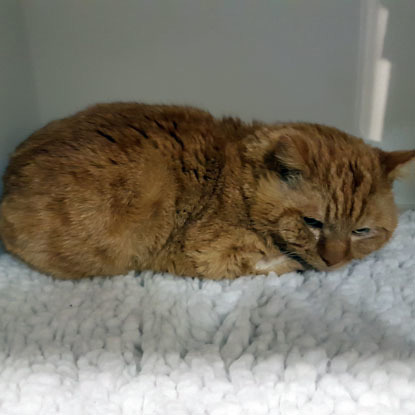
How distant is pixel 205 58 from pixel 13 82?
889 mm

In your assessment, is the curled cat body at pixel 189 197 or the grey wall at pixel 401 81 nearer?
the curled cat body at pixel 189 197

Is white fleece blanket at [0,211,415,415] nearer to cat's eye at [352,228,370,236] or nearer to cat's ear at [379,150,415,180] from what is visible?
cat's eye at [352,228,370,236]

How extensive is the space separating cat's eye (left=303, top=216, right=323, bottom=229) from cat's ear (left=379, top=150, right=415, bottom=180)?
1.01 ft

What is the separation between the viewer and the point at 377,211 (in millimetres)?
1465

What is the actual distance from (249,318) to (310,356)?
249 mm

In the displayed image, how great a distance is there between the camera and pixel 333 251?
56.3 inches

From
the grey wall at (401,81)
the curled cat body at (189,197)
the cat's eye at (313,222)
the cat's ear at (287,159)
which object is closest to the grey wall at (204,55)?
the grey wall at (401,81)

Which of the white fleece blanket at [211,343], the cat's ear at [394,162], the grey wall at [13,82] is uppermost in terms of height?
the grey wall at [13,82]

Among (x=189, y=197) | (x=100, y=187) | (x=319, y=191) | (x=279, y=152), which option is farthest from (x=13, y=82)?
(x=319, y=191)

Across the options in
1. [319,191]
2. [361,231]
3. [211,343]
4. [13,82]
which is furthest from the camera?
[13,82]

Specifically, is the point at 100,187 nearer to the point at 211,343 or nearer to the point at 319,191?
the point at 211,343

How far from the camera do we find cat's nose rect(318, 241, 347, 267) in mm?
1430

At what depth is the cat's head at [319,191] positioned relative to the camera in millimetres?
1391

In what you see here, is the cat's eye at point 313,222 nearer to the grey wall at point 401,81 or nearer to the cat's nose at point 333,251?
the cat's nose at point 333,251
